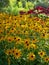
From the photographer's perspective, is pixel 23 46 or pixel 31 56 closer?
pixel 31 56

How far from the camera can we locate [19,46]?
505cm

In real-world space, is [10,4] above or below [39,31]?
below

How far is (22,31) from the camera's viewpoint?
221 inches

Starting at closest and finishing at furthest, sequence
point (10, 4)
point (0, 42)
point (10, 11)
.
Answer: point (0, 42)
point (10, 11)
point (10, 4)

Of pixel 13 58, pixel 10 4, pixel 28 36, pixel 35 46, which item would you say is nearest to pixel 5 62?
pixel 13 58

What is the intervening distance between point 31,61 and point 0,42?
651 millimetres

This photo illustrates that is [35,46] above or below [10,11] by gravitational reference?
above

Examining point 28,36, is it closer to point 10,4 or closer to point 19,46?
point 19,46

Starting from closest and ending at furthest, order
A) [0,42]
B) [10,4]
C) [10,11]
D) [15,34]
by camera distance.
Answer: [0,42], [15,34], [10,11], [10,4]

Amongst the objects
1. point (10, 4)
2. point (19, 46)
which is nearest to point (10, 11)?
point (10, 4)

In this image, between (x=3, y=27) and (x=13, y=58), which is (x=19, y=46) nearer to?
(x=13, y=58)

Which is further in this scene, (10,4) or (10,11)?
(10,4)

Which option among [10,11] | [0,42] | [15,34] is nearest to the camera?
[0,42]

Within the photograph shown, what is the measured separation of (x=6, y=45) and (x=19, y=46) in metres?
0.22
